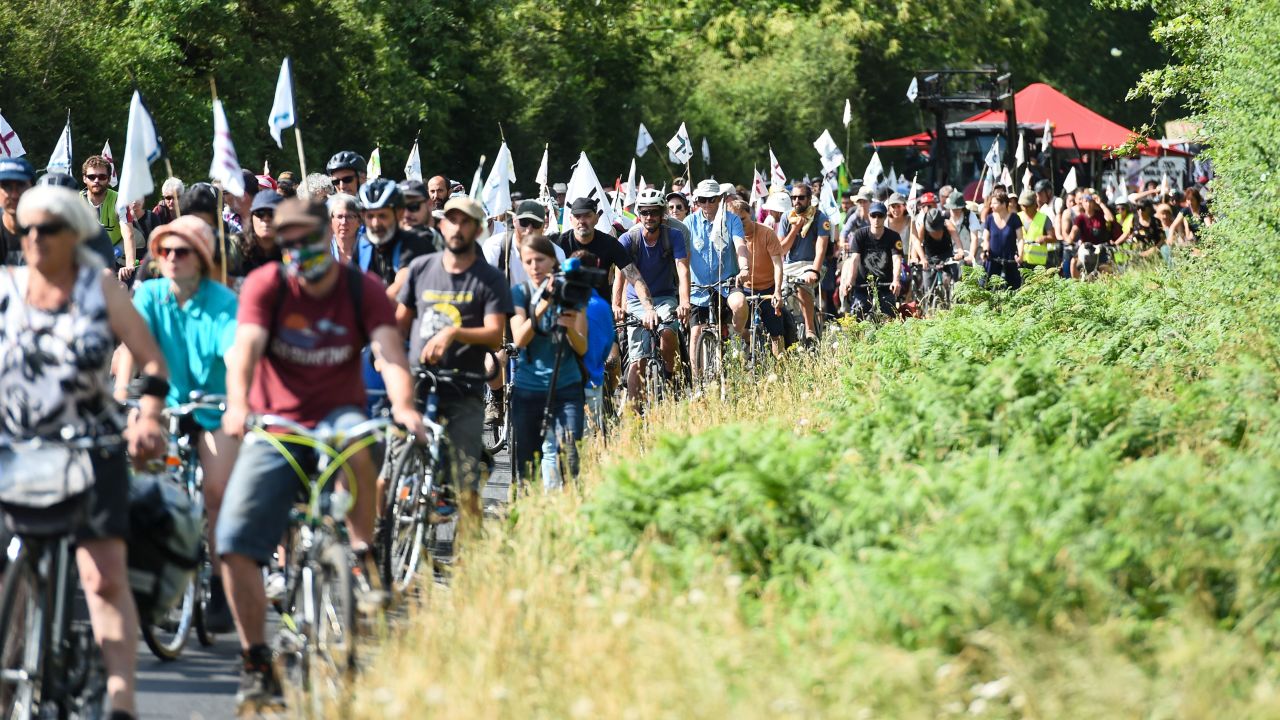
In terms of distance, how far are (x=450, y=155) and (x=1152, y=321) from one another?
1076 inches

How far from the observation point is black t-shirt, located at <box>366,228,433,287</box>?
33.3 ft

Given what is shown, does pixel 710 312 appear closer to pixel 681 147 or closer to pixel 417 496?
pixel 417 496

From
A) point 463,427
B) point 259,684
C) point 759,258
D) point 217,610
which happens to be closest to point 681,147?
point 759,258

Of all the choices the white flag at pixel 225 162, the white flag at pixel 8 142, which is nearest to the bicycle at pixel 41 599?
Result: the white flag at pixel 225 162

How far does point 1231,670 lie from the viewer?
5.21 meters

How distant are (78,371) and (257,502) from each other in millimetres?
902

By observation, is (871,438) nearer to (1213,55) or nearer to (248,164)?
(1213,55)

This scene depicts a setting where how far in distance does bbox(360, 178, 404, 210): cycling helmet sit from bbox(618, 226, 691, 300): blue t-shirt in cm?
439

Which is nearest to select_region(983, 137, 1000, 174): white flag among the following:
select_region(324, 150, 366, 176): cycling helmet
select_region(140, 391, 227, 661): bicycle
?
select_region(324, 150, 366, 176): cycling helmet

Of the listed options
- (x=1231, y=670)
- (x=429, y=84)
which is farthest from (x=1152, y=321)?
(x=429, y=84)

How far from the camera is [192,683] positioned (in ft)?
24.7

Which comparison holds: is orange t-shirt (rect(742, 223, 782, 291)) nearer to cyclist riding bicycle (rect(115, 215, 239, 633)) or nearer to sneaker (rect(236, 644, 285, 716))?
cyclist riding bicycle (rect(115, 215, 239, 633))

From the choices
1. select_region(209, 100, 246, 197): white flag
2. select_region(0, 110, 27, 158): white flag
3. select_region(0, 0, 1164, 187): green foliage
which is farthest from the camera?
select_region(0, 0, 1164, 187): green foliage

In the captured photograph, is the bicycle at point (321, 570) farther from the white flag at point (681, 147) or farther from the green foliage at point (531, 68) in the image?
the white flag at point (681, 147)
